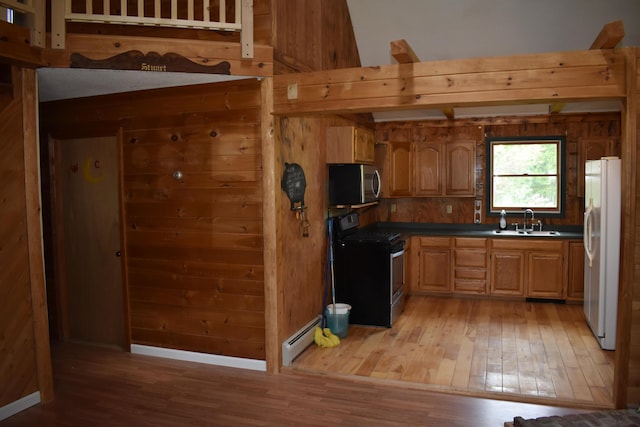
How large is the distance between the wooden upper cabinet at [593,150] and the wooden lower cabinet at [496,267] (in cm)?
91

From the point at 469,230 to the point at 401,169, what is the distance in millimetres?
1211

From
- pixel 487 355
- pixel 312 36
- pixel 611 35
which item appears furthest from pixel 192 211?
pixel 611 35

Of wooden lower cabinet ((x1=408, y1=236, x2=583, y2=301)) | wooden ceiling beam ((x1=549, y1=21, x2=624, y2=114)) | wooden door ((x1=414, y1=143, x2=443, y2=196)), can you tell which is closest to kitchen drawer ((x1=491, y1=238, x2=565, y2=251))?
wooden lower cabinet ((x1=408, y1=236, x2=583, y2=301))

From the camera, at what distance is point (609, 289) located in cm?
414

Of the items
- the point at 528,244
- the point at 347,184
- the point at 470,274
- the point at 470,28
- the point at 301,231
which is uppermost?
the point at 470,28

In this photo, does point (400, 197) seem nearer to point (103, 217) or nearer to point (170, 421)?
point (103, 217)

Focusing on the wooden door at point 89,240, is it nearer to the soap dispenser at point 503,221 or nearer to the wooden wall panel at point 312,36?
the wooden wall panel at point 312,36

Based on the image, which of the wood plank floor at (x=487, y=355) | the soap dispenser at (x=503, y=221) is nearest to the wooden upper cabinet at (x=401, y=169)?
the soap dispenser at (x=503, y=221)

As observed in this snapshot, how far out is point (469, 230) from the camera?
21.2 feet

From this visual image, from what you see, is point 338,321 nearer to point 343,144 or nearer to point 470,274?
point 343,144

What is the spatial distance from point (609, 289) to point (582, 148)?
2.43m

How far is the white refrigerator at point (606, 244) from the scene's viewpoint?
13.3 ft

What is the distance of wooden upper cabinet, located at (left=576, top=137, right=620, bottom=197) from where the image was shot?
19.2 ft

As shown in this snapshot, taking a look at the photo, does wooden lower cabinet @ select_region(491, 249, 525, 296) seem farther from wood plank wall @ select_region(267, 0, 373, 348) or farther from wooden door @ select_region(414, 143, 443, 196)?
wood plank wall @ select_region(267, 0, 373, 348)
